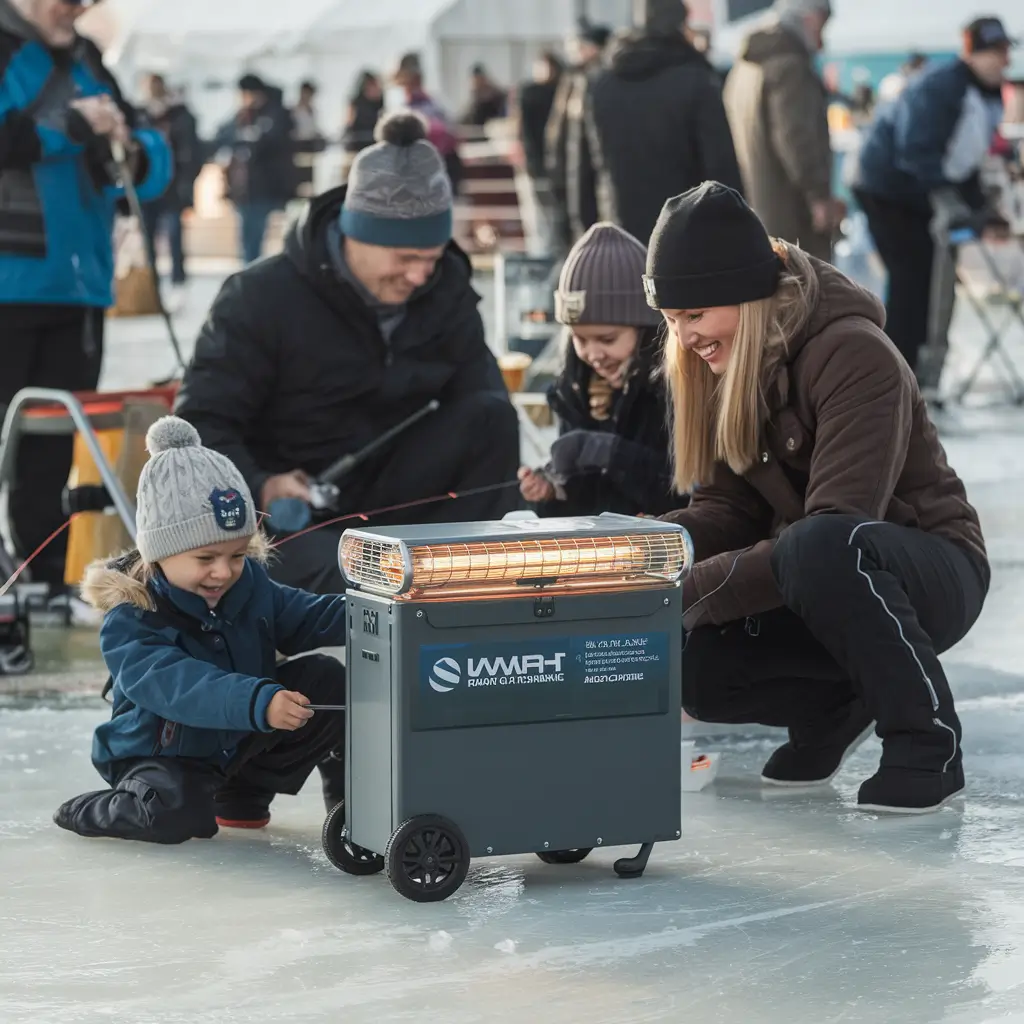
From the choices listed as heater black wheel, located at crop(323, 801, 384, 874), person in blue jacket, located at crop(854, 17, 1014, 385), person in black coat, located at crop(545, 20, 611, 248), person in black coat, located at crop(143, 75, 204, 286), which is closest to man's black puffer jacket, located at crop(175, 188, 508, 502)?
heater black wheel, located at crop(323, 801, 384, 874)

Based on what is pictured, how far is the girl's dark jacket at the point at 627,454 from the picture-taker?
3.98m

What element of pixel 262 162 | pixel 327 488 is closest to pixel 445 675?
pixel 327 488

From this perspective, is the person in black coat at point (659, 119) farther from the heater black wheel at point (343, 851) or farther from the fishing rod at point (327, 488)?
the heater black wheel at point (343, 851)

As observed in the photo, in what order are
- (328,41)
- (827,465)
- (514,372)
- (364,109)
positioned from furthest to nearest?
(328,41)
(364,109)
(514,372)
(827,465)

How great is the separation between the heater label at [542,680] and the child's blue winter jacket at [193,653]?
1.06 ft

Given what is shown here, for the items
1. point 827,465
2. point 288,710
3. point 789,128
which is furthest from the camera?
point 789,128

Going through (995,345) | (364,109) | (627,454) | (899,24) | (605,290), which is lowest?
(995,345)

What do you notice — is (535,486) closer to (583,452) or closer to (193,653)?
(583,452)

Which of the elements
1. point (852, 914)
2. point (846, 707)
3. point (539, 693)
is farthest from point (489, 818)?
point (846, 707)

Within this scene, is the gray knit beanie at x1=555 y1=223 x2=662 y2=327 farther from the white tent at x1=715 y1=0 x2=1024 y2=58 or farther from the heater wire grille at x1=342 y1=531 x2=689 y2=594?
the white tent at x1=715 y1=0 x2=1024 y2=58

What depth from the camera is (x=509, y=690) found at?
2777 millimetres

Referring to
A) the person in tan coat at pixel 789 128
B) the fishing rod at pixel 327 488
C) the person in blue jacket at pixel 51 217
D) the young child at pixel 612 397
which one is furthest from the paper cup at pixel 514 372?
the young child at pixel 612 397

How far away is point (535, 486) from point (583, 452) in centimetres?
11

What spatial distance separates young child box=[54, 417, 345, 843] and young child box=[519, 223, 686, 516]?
841mm
